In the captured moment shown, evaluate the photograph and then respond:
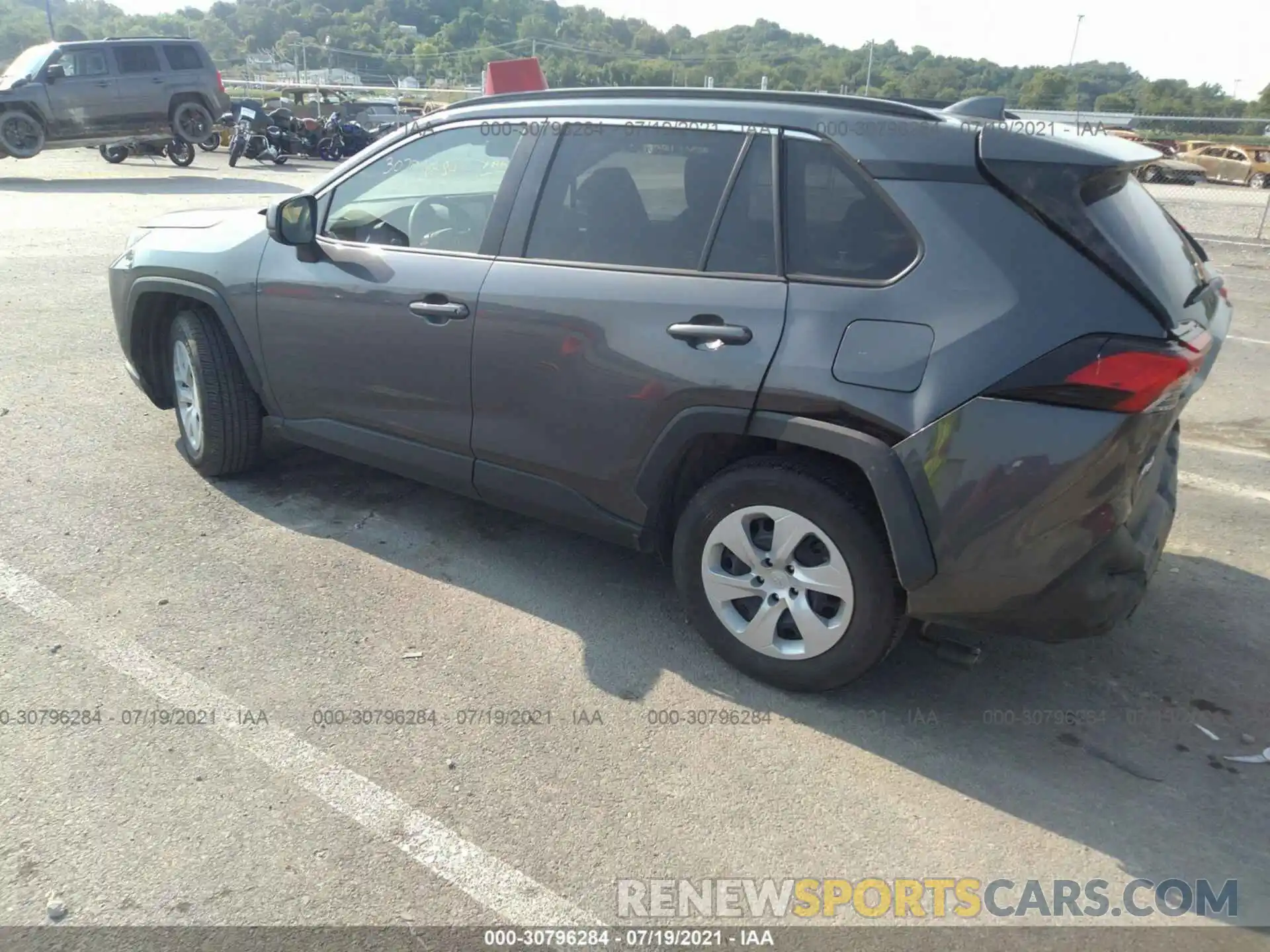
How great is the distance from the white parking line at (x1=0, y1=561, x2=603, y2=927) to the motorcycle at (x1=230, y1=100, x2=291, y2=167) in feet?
65.8

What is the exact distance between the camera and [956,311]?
8.91 ft

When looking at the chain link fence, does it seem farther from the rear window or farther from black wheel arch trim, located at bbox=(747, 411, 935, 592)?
black wheel arch trim, located at bbox=(747, 411, 935, 592)

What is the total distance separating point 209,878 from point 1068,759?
2.45m

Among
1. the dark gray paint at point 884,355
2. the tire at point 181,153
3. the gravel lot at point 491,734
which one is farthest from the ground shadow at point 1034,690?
the tire at point 181,153

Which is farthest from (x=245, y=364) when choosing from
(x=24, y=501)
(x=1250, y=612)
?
(x=1250, y=612)

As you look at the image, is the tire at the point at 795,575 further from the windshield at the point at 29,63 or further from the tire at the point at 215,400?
the windshield at the point at 29,63

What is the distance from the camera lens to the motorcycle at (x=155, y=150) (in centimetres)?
→ 2006

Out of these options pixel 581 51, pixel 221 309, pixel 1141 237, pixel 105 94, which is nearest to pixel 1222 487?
pixel 1141 237

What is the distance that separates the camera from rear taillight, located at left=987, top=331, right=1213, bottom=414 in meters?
2.54

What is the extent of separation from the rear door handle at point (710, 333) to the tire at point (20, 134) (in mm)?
19238

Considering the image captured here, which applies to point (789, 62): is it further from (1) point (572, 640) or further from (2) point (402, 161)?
(1) point (572, 640)

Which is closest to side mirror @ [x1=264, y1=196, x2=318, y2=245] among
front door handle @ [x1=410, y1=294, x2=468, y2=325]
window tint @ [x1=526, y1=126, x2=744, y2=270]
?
front door handle @ [x1=410, y1=294, x2=468, y2=325]

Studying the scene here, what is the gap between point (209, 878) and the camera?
2449 millimetres

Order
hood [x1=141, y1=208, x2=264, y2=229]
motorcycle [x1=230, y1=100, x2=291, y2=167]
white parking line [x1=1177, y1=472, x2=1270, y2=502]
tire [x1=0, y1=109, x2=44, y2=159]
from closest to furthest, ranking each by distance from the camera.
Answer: hood [x1=141, y1=208, x2=264, y2=229] < white parking line [x1=1177, y1=472, x2=1270, y2=502] < tire [x1=0, y1=109, x2=44, y2=159] < motorcycle [x1=230, y1=100, x2=291, y2=167]
